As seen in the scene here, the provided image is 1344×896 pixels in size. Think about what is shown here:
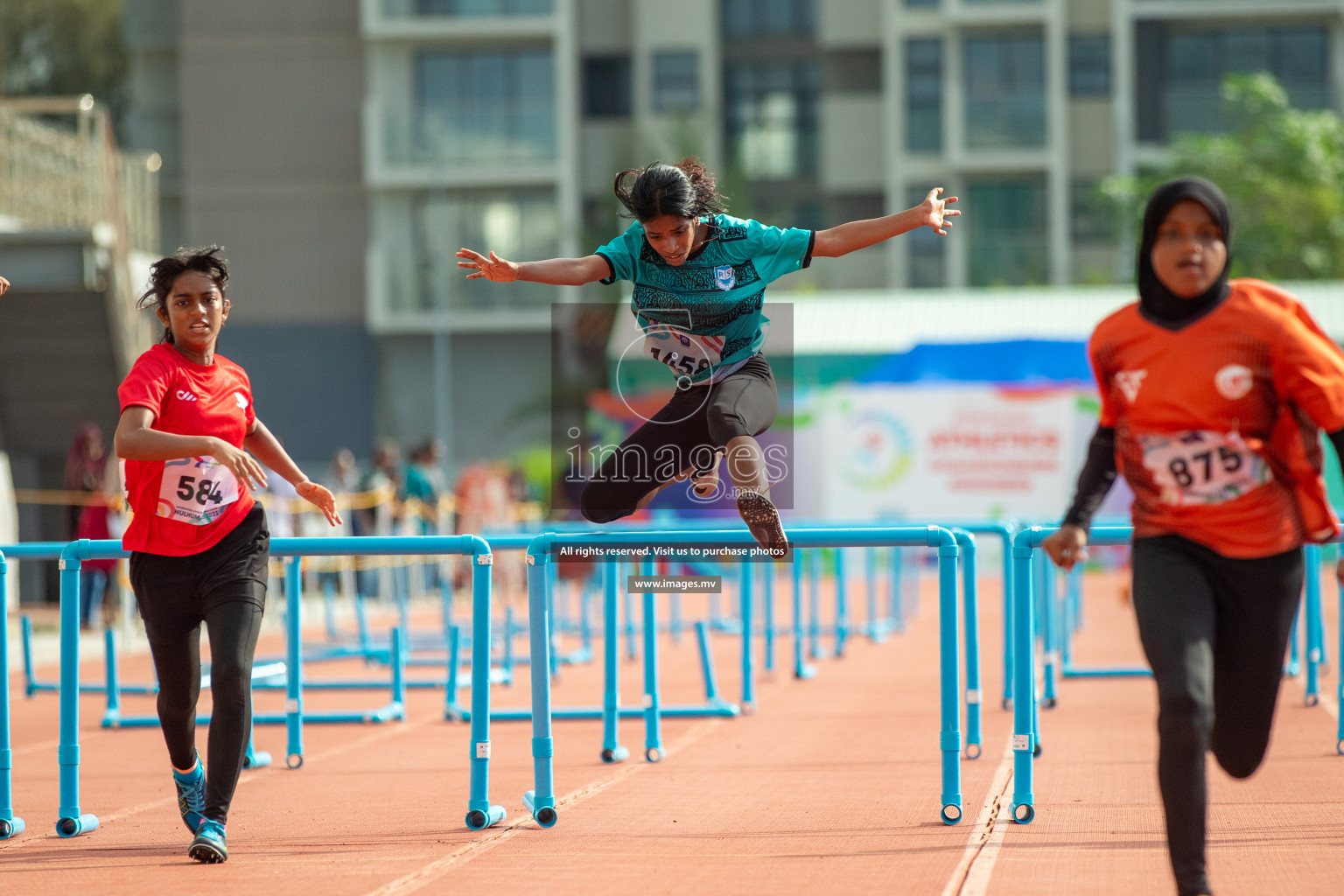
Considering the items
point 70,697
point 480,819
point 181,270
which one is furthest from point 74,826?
point 181,270

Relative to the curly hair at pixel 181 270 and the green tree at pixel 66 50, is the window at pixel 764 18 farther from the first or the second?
the curly hair at pixel 181 270

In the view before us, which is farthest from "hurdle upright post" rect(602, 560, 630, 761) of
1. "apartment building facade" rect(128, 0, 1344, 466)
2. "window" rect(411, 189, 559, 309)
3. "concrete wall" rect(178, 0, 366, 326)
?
"concrete wall" rect(178, 0, 366, 326)

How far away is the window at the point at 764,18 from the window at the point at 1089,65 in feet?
Result: 23.4

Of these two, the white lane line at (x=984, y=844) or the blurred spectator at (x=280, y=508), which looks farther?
the blurred spectator at (x=280, y=508)

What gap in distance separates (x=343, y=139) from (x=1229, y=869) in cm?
4029

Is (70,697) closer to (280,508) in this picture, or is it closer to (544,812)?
(544,812)

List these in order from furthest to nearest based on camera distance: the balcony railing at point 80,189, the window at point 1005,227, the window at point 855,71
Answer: the window at point 855,71 → the window at point 1005,227 → the balcony railing at point 80,189

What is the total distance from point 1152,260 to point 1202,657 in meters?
1.11

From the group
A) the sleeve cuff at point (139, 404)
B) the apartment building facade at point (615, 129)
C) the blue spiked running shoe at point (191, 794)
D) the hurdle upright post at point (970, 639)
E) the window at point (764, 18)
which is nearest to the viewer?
the sleeve cuff at point (139, 404)

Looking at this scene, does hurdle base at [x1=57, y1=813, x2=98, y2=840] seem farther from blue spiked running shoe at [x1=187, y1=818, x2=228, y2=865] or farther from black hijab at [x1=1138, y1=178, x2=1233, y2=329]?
black hijab at [x1=1138, y1=178, x2=1233, y2=329]

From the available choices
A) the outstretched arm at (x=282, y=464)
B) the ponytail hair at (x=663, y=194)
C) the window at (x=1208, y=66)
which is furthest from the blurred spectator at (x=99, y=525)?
the window at (x=1208, y=66)

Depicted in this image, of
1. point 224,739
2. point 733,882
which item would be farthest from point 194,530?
point 733,882

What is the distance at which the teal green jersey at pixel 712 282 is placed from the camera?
591 cm

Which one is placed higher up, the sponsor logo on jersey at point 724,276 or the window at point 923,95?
the window at point 923,95
